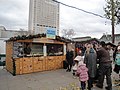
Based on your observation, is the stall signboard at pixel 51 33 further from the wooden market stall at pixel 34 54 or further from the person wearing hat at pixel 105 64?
the person wearing hat at pixel 105 64

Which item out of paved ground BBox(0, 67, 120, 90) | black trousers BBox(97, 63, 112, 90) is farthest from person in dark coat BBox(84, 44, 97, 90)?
paved ground BBox(0, 67, 120, 90)

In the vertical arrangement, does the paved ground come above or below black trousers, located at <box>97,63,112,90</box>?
below

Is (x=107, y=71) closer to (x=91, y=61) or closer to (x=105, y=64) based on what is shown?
(x=105, y=64)

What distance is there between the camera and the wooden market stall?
14727 millimetres

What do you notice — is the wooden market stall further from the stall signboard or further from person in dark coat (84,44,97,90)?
person in dark coat (84,44,97,90)

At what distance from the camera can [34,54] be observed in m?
15.6

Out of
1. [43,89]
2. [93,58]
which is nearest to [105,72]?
[93,58]

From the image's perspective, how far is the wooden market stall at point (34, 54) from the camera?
1473 cm

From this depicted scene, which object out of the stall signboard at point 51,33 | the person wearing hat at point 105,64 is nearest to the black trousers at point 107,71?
the person wearing hat at point 105,64

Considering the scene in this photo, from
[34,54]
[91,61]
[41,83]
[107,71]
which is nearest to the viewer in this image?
[91,61]

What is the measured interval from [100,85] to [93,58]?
58.9 inches

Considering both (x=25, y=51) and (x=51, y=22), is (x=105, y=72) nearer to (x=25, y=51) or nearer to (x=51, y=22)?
(x=25, y=51)

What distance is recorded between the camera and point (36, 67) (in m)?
15.6

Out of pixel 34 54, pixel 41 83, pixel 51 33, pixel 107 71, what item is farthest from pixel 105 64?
pixel 34 54
